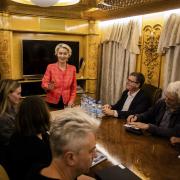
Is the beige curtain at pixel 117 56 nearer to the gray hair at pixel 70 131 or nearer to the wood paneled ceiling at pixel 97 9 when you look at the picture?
the wood paneled ceiling at pixel 97 9

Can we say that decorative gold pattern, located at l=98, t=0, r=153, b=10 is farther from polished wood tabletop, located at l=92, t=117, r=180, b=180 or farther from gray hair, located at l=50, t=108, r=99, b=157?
gray hair, located at l=50, t=108, r=99, b=157

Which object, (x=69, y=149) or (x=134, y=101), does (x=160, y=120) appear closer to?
(x=134, y=101)

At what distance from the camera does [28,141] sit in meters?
1.44

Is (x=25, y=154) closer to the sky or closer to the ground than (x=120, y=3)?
closer to the ground

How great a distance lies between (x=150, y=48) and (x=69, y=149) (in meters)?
3.11

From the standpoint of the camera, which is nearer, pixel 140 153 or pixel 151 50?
pixel 140 153

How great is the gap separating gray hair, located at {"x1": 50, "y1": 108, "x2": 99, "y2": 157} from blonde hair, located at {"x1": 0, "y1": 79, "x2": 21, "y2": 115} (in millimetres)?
930

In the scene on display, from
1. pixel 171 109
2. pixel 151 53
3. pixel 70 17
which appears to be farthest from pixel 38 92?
pixel 171 109

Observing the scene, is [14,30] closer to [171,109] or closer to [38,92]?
[38,92]

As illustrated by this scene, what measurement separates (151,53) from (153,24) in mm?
464

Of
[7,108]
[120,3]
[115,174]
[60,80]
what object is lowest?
[115,174]

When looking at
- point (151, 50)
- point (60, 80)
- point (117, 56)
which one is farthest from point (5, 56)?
point (151, 50)

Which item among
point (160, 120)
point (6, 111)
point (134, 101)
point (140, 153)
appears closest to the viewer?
point (140, 153)

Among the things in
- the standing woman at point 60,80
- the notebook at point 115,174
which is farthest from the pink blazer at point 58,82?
the notebook at point 115,174
